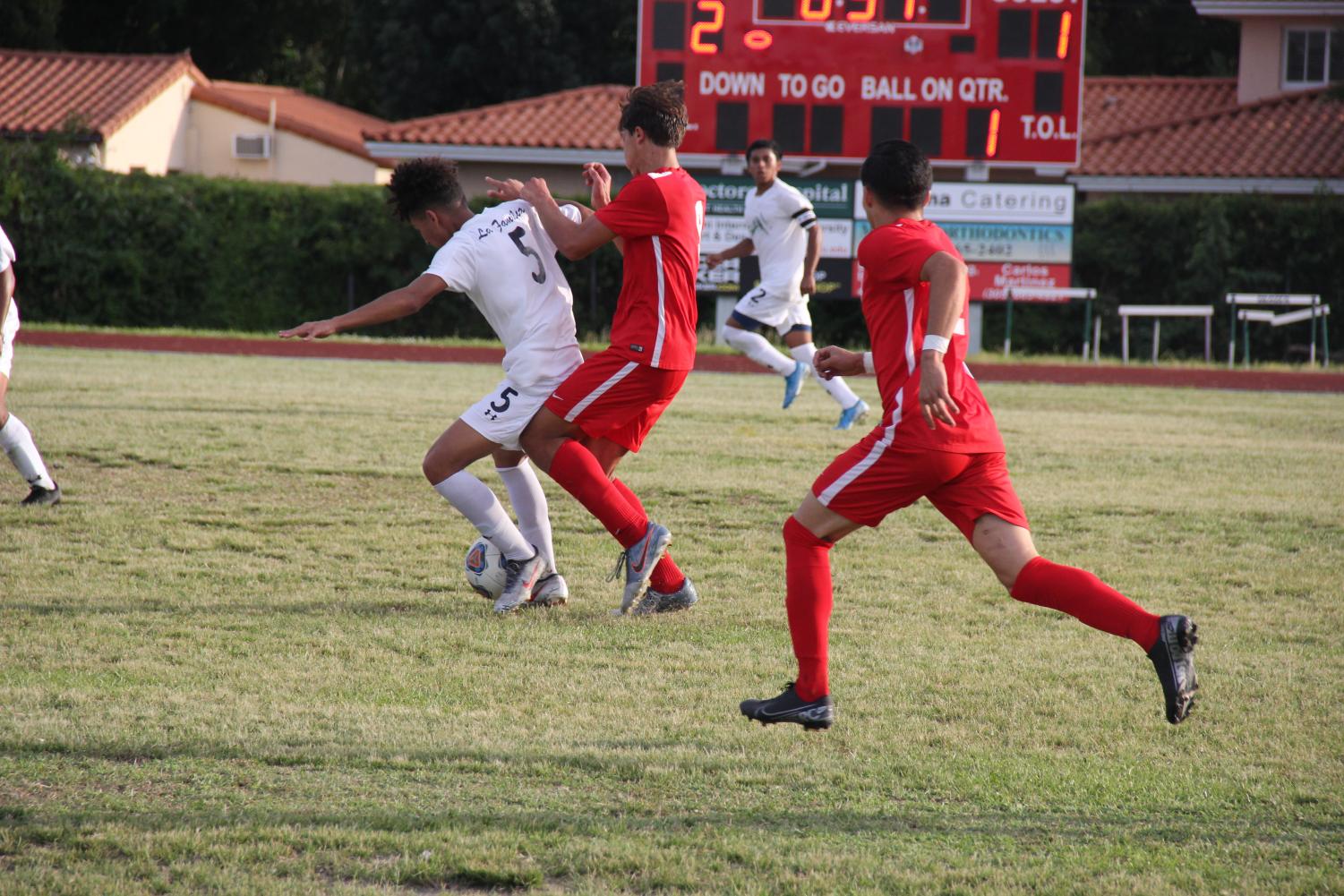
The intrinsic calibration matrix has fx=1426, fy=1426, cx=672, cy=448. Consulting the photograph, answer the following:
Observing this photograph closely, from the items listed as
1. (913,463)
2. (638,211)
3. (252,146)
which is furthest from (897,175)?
(252,146)

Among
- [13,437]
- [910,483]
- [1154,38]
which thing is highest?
[1154,38]

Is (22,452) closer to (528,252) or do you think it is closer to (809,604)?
(528,252)

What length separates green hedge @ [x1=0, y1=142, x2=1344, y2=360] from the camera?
2300cm

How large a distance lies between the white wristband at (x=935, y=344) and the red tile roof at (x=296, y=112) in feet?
103

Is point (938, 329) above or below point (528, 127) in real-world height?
below

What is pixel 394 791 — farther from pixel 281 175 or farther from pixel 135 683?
pixel 281 175

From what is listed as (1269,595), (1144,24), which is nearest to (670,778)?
(1269,595)

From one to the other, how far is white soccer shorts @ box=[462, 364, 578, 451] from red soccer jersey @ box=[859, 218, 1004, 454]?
192cm

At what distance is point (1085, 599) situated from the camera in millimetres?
4277

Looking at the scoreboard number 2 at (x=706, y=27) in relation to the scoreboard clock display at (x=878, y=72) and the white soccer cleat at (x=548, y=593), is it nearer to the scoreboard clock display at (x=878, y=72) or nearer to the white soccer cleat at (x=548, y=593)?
the scoreboard clock display at (x=878, y=72)

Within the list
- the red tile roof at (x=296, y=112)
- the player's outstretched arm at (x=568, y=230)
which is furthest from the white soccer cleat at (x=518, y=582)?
the red tile roof at (x=296, y=112)

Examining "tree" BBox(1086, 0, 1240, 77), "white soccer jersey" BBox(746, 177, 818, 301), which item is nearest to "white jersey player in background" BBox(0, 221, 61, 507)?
"white soccer jersey" BBox(746, 177, 818, 301)

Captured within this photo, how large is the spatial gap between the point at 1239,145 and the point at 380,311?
86.9 feet

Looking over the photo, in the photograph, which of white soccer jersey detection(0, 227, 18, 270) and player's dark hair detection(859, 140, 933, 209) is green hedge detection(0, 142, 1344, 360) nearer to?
white soccer jersey detection(0, 227, 18, 270)
